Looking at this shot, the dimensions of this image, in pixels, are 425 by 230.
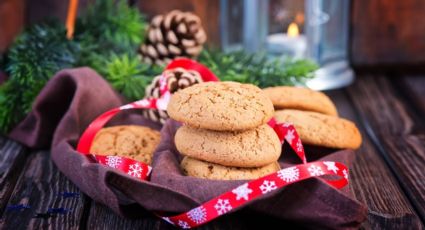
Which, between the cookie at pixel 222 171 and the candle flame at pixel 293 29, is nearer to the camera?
the cookie at pixel 222 171

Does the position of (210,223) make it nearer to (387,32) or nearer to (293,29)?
(293,29)

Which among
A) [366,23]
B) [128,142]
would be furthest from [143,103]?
[366,23]

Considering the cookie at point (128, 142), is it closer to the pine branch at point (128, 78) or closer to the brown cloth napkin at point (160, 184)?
the brown cloth napkin at point (160, 184)

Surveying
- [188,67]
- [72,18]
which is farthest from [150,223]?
[72,18]

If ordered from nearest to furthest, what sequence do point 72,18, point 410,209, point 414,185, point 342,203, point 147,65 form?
point 342,203, point 410,209, point 414,185, point 147,65, point 72,18

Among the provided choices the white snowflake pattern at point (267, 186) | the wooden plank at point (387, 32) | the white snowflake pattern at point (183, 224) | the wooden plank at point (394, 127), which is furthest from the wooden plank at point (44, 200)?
the wooden plank at point (387, 32)

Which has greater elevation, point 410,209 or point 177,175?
point 177,175

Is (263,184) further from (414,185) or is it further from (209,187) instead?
(414,185)
